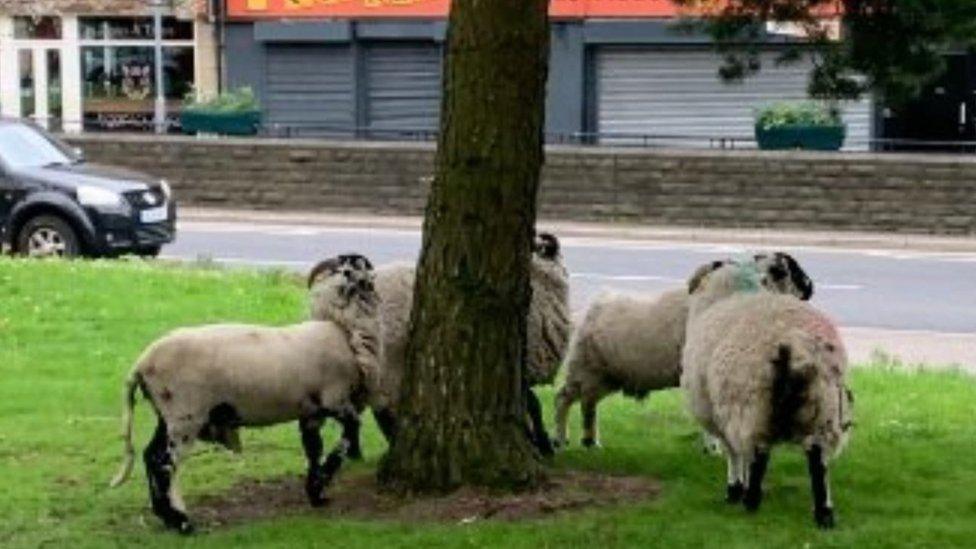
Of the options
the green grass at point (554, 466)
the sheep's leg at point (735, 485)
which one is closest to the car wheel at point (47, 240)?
the green grass at point (554, 466)

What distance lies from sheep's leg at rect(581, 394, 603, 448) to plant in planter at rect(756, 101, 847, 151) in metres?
19.6

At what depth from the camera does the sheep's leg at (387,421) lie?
985 centimetres

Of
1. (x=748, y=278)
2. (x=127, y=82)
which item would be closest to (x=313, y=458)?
(x=748, y=278)

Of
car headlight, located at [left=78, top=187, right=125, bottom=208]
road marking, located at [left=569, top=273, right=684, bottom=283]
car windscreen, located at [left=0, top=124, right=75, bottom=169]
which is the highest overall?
car windscreen, located at [left=0, top=124, right=75, bottom=169]

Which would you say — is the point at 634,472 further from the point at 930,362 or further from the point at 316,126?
the point at 316,126

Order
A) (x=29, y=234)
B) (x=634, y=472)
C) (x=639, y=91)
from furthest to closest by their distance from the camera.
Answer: (x=639, y=91)
(x=29, y=234)
(x=634, y=472)

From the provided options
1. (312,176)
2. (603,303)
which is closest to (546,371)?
(603,303)

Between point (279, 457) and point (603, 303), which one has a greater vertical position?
point (603, 303)

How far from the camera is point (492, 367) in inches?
373

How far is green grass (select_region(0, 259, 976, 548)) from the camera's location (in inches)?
348

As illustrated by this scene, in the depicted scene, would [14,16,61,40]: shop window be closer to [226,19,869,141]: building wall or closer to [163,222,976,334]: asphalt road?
[226,19,869,141]: building wall

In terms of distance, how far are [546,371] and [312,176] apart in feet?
69.9

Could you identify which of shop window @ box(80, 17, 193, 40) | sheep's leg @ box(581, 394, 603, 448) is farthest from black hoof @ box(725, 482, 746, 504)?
shop window @ box(80, 17, 193, 40)

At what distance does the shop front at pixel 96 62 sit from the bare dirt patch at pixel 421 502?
108ft
